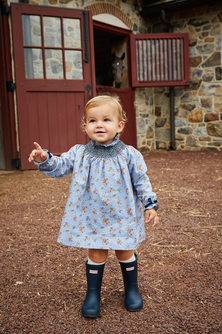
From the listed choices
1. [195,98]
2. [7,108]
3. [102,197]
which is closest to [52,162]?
[102,197]

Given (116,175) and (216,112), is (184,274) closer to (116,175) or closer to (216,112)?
(116,175)

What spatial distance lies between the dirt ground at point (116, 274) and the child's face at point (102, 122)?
875mm

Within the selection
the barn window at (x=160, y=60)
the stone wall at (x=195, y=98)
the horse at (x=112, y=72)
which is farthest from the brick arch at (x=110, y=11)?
the stone wall at (x=195, y=98)

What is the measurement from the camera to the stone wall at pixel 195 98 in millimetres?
6758

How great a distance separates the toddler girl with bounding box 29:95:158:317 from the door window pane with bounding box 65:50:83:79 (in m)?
3.98

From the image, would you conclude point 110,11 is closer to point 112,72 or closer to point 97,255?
point 112,72

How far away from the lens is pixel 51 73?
17.0 feet

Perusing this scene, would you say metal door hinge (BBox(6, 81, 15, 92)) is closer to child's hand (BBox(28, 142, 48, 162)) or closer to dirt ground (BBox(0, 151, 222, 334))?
dirt ground (BBox(0, 151, 222, 334))

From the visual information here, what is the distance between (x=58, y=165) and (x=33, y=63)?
12.9 feet

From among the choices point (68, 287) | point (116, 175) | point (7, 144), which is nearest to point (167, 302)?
point (68, 287)

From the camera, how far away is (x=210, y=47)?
678 cm

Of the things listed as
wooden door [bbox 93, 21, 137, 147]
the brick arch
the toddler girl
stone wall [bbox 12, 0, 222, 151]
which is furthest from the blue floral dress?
stone wall [bbox 12, 0, 222, 151]

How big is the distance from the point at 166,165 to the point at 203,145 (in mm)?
2042

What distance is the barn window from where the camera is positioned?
6.76 meters
